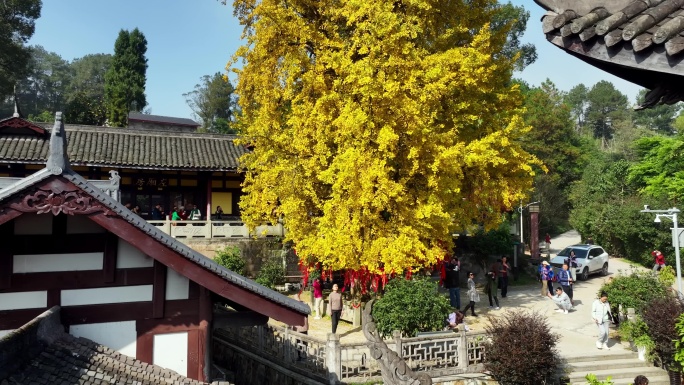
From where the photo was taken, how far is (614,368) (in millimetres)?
13750

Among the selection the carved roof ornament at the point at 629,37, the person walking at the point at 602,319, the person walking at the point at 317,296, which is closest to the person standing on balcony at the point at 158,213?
the person walking at the point at 317,296

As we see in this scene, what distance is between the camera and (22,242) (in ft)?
18.9

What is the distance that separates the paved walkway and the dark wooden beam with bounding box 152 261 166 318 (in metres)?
9.78

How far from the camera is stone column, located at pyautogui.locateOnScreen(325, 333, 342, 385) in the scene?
461 inches

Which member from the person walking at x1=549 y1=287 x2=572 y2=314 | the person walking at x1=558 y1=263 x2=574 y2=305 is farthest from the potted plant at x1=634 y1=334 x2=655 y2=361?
the person walking at x1=558 y1=263 x2=574 y2=305

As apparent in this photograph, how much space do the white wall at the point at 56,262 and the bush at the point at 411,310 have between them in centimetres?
969

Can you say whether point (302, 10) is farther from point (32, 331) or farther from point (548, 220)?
point (548, 220)

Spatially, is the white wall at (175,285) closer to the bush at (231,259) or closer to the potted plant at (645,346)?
the potted plant at (645,346)

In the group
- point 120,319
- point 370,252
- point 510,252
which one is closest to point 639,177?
point 510,252

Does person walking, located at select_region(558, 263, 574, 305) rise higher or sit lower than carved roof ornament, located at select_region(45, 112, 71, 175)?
lower

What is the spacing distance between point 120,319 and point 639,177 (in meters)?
42.1

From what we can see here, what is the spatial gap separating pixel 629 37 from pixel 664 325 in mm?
13237

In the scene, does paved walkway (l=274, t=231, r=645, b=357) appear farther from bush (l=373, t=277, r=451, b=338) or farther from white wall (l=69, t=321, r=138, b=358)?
white wall (l=69, t=321, r=138, b=358)

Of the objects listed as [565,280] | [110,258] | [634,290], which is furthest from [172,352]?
[565,280]
